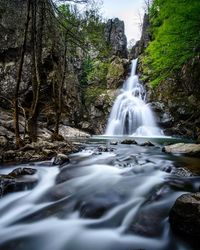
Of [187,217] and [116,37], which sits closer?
[187,217]

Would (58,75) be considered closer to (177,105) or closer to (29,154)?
(29,154)

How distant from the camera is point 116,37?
1577 inches

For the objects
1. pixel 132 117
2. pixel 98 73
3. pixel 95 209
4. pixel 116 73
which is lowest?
pixel 95 209

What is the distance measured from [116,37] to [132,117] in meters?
21.9

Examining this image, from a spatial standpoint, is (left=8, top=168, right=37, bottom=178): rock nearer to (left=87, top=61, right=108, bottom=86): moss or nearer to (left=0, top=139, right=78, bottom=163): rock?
(left=0, top=139, right=78, bottom=163): rock

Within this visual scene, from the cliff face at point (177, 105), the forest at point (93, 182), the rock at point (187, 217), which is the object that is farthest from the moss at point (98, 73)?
the rock at point (187, 217)

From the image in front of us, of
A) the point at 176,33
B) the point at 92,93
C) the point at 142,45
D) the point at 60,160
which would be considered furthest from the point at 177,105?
the point at 142,45

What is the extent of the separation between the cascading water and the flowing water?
1589 cm

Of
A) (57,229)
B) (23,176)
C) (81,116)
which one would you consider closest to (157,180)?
(57,229)

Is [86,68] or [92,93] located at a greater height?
[86,68]

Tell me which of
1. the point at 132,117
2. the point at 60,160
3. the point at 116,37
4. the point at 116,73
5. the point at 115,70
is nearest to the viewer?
the point at 60,160

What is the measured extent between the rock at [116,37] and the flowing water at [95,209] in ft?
112

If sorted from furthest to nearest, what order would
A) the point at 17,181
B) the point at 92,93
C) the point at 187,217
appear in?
the point at 92,93 → the point at 17,181 → the point at 187,217

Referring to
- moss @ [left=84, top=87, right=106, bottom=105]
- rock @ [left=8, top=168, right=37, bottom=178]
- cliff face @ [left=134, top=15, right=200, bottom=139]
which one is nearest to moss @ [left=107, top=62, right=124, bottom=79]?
moss @ [left=84, top=87, right=106, bottom=105]
